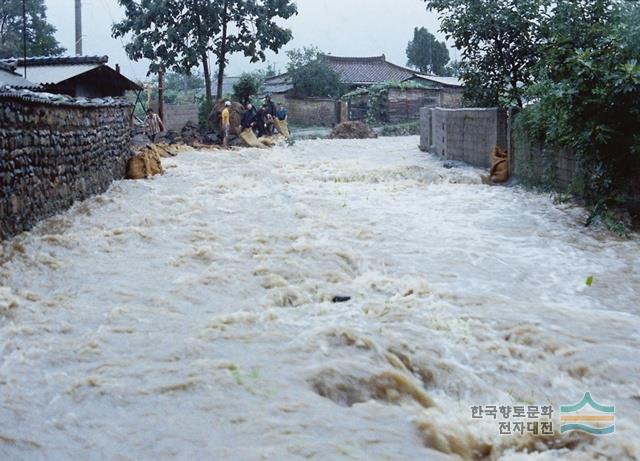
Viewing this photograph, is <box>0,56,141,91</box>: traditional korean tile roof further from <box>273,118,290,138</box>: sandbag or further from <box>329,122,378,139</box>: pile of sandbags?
<box>329,122,378,139</box>: pile of sandbags

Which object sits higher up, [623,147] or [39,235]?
[623,147]

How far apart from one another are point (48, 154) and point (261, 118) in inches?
640

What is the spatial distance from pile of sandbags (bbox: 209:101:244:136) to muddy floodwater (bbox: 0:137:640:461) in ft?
47.1

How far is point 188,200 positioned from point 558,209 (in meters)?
5.44

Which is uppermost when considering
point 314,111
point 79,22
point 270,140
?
point 79,22

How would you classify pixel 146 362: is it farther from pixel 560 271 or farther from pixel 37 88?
pixel 37 88

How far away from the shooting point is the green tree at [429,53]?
4466 centimetres

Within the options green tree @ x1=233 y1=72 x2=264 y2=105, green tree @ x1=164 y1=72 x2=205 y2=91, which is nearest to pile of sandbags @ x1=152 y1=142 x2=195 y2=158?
green tree @ x1=233 y1=72 x2=264 y2=105

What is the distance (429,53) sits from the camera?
44.6m

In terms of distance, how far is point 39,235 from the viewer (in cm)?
789

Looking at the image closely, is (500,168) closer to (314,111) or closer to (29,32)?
(29,32)

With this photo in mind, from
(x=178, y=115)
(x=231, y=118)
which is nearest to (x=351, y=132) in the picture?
(x=231, y=118)

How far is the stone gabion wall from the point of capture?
298 inches

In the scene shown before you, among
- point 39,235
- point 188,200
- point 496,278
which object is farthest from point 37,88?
point 496,278
